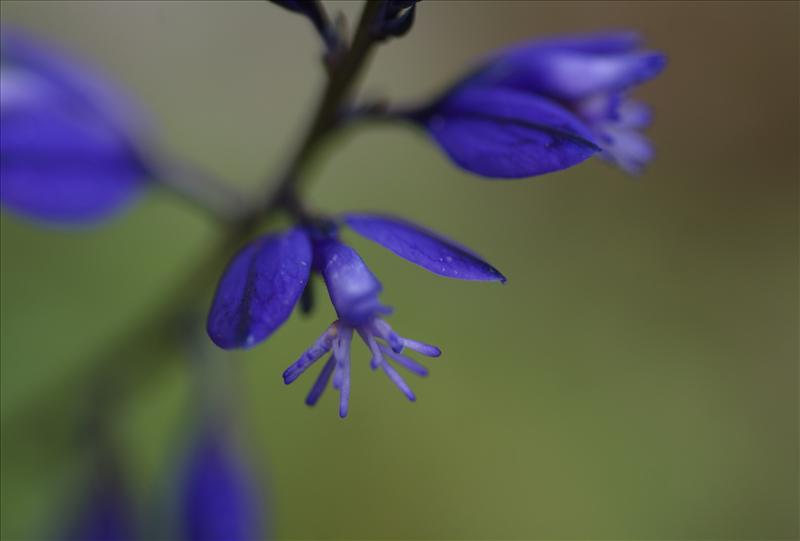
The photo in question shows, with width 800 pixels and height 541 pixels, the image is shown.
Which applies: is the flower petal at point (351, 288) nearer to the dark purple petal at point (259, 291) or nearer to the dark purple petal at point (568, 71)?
the dark purple petal at point (259, 291)

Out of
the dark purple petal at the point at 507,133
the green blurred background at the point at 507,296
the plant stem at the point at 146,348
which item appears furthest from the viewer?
the green blurred background at the point at 507,296

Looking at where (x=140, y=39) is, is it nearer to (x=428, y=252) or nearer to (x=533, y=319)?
(x=533, y=319)

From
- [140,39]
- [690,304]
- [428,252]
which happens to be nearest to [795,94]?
[690,304]

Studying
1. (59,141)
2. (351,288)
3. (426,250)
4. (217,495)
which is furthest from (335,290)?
(217,495)

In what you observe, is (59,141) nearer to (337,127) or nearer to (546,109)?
(337,127)

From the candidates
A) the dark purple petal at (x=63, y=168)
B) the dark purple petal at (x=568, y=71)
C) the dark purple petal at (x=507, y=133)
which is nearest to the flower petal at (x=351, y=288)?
the dark purple petal at (x=507, y=133)

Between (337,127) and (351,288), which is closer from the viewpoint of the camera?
(351,288)
